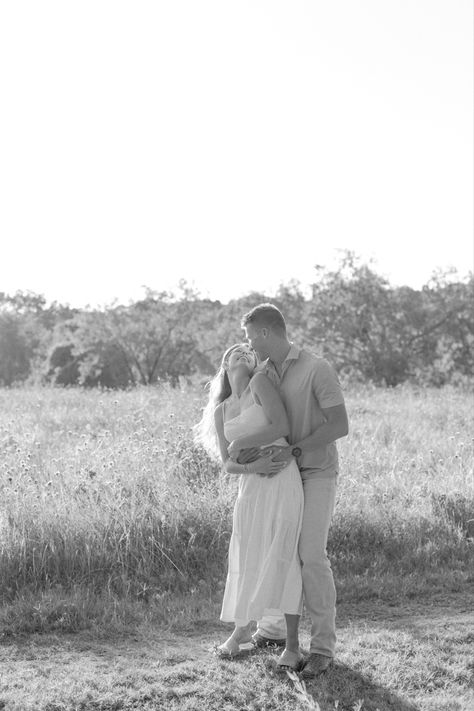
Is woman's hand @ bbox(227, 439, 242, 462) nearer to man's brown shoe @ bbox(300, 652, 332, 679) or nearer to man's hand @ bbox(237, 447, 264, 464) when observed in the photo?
man's hand @ bbox(237, 447, 264, 464)

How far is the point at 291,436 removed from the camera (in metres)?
4.95

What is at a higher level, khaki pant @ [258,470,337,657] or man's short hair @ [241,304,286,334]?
man's short hair @ [241,304,286,334]

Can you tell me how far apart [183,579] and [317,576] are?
2116 mm

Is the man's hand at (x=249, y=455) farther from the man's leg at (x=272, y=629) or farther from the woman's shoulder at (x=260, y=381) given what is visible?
the man's leg at (x=272, y=629)

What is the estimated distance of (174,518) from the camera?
284 inches

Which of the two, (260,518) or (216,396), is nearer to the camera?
(260,518)

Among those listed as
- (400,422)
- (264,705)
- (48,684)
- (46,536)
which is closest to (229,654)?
(264,705)

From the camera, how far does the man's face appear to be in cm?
496

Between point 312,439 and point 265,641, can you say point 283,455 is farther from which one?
point 265,641

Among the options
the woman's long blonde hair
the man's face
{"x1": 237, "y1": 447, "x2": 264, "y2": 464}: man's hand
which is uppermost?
the man's face

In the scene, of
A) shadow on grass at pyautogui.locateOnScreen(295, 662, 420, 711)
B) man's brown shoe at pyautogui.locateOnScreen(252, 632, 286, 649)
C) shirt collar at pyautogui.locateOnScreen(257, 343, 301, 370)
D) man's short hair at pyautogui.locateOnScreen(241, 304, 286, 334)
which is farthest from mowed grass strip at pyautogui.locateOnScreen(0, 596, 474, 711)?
man's short hair at pyautogui.locateOnScreen(241, 304, 286, 334)

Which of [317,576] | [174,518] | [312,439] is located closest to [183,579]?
[174,518]

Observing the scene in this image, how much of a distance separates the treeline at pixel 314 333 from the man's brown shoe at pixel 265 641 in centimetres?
2094

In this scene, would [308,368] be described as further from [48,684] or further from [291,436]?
[48,684]
